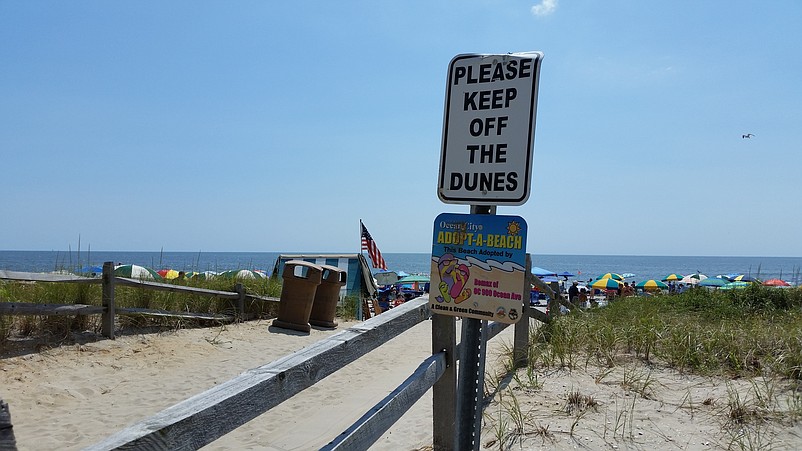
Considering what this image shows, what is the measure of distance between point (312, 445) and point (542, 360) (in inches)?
101

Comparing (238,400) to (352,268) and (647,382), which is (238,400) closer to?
(647,382)

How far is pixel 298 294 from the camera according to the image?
1088 centimetres

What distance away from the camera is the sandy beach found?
13.9ft

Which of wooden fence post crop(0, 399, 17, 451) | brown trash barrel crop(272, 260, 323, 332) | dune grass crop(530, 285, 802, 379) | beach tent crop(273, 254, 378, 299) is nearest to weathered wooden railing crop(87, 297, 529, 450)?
wooden fence post crop(0, 399, 17, 451)

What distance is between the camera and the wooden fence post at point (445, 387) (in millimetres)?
3402

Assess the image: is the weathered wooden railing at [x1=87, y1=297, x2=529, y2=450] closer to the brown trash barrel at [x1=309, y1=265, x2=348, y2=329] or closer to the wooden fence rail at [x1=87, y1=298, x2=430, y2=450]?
the wooden fence rail at [x1=87, y1=298, x2=430, y2=450]

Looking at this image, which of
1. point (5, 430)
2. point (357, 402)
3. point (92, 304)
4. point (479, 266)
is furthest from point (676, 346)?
point (92, 304)

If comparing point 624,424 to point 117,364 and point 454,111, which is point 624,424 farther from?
point 117,364

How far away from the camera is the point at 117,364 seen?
25.4ft

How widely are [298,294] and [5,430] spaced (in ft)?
32.3

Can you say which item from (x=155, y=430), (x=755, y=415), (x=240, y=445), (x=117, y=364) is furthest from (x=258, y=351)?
(x=155, y=430)

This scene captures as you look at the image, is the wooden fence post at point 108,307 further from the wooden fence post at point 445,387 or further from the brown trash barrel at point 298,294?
the wooden fence post at point 445,387

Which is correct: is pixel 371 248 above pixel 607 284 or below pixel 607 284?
above

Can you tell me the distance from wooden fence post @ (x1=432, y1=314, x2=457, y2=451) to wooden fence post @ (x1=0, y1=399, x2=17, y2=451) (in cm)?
242
